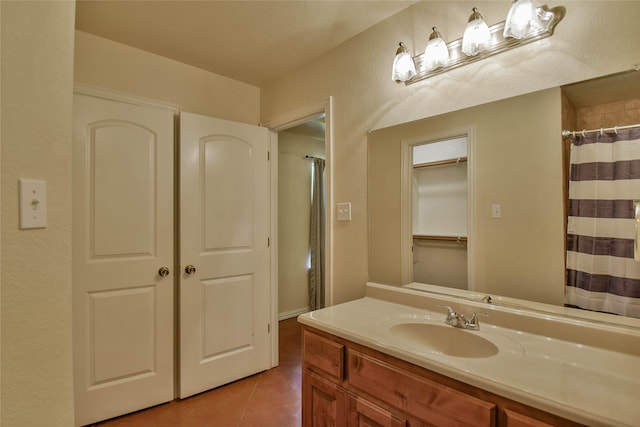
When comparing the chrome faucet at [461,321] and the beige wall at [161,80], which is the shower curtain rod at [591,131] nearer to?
the chrome faucet at [461,321]

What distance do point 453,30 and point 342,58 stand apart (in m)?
0.72

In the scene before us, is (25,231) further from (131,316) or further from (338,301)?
(338,301)

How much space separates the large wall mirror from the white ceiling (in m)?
0.78

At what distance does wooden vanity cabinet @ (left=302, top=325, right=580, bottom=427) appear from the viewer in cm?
81

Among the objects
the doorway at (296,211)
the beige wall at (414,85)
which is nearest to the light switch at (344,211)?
the beige wall at (414,85)

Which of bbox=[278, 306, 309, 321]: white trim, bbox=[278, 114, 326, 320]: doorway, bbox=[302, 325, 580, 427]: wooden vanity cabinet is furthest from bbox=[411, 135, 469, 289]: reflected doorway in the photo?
bbox=[278, 306, 309, 321]: white trim

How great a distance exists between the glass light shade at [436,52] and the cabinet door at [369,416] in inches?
57.6

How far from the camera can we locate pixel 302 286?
393 cm

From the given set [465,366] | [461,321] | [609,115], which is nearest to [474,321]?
[461,321]

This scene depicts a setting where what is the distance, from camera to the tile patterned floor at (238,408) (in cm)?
184

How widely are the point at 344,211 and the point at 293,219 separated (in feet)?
6.42

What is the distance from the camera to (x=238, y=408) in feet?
6.49

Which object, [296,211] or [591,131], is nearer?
[591,131]

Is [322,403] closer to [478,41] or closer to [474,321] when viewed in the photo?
[474,321]
